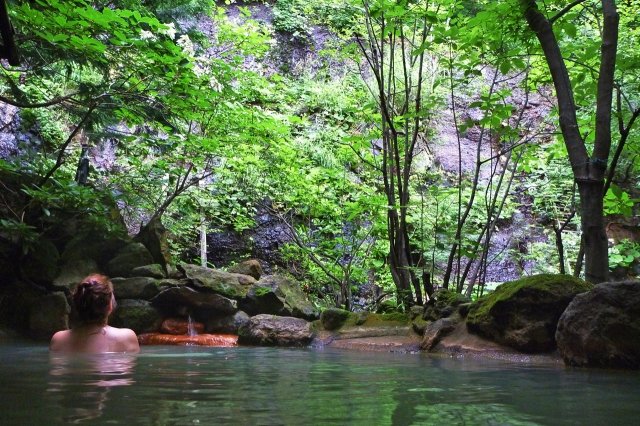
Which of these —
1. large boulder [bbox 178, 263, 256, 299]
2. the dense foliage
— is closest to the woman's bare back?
the dense foliage

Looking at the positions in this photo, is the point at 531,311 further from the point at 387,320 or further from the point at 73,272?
the point at 73,272

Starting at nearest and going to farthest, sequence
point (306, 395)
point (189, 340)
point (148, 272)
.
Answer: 1. point (306, 395)
2. point (189, 340)
3. point (148, 272)

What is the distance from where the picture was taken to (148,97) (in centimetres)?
620

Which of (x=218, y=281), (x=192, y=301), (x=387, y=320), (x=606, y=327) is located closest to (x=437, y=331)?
(x=387, y=320)

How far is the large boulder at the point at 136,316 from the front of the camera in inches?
331

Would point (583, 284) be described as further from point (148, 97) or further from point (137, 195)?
point (137, 195)

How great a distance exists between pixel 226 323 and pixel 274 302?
887mm

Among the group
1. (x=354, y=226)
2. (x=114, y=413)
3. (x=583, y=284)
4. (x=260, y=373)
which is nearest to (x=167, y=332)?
(x=354, y=226)

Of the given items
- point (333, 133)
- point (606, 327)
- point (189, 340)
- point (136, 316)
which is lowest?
point (189, 340)

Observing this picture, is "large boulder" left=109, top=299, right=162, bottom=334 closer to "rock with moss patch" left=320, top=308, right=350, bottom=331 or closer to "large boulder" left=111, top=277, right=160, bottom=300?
"large boulder" left=111, top=277, right=160, bottom=300

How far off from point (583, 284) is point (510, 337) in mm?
840

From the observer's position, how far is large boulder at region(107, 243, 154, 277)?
926 cm

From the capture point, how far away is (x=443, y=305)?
6.18m

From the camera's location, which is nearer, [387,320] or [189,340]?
[387,320]
